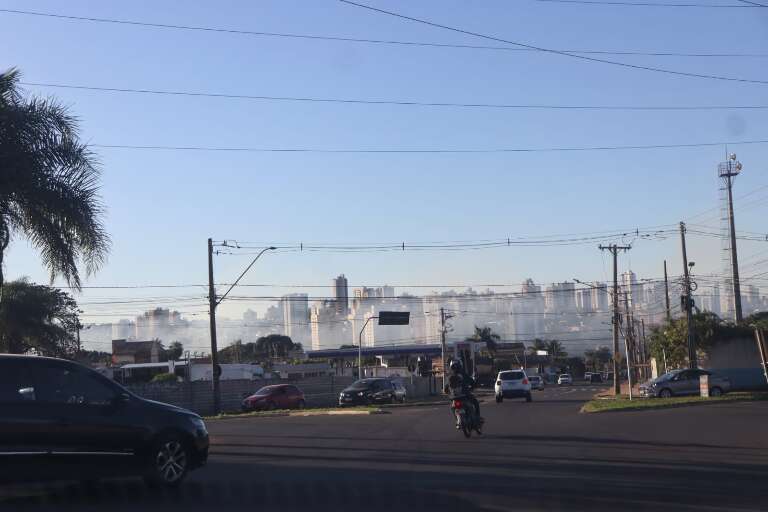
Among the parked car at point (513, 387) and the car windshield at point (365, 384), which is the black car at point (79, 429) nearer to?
the parked car at point (513, 387)

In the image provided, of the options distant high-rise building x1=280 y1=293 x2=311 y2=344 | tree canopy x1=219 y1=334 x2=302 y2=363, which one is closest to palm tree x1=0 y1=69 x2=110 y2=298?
tree canopy x1=219 y1=334 x2=302 y2=363

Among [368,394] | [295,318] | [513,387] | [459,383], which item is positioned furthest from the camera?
[295,318]

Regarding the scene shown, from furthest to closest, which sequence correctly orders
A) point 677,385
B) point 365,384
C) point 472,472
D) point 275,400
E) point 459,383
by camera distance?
point 365,384
point 275,400
point 677,385
point 459,383
point 472,472

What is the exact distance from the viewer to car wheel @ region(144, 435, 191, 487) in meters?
12.2

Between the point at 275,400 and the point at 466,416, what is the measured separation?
2588 cm

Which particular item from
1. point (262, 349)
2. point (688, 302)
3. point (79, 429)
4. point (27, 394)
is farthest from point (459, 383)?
point (262, 349)

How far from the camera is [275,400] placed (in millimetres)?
45656

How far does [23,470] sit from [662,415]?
838 inches

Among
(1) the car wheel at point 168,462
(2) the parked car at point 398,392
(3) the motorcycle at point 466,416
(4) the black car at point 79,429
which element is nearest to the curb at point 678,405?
(3) the motorcycle at point 466,416

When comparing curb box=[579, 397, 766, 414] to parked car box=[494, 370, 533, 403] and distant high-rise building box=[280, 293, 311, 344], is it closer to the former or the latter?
parked car box=[494, 370, 533, 403]

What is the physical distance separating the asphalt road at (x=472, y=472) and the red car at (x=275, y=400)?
22.2 metres

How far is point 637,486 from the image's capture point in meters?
12.7

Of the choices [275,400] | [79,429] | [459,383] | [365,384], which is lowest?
[275,400]

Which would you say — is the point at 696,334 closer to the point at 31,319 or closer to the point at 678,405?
the point at 678,405
